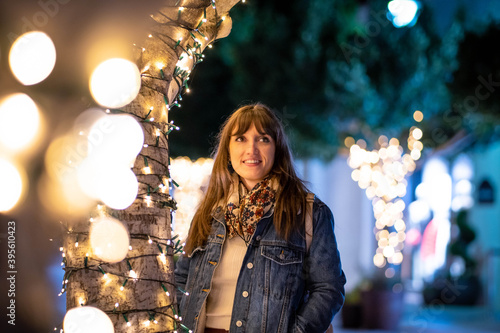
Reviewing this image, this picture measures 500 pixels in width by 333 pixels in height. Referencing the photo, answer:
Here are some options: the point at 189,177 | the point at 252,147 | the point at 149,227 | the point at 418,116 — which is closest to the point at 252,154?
the point at 252,147

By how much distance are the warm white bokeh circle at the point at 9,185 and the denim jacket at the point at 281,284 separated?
866 mm

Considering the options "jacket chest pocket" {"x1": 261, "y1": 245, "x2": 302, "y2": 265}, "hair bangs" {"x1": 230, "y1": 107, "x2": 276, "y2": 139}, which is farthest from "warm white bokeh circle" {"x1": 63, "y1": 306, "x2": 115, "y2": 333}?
"hair bangs" {"x1": 230, "y1": 107, "x2": 276, "y2": 139}

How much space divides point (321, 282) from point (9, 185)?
1.38m

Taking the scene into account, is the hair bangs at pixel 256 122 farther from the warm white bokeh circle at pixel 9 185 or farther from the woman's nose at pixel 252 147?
the warm white bokeh circle at pixel 9 185

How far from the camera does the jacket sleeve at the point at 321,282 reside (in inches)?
98.8

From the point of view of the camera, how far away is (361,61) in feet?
34.5

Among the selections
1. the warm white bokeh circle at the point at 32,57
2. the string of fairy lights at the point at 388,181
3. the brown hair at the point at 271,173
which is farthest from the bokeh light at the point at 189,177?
the warm white bokeh circle at the point at 32,57

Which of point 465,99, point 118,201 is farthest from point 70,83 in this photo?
point 465,99

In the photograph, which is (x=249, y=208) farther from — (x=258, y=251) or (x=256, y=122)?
(x=256, y=122)

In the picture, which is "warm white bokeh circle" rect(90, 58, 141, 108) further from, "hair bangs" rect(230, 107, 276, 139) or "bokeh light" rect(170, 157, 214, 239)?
"bokeh light" rect(170, 157, 214, 239)

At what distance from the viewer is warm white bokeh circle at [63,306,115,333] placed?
2.06m

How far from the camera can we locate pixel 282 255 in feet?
8.48

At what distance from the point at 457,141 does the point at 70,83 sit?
11.3m

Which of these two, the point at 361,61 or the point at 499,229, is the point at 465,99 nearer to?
the point at 361,61
